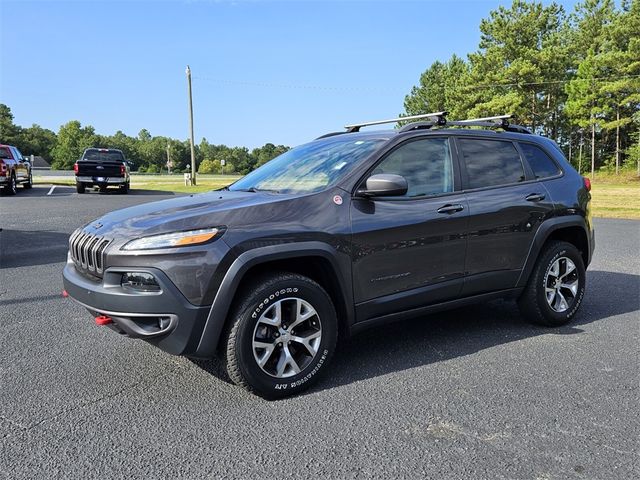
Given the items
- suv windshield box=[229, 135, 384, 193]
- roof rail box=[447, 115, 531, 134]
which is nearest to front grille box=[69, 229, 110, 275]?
suv windshield box=[229, 135, 384, 193]

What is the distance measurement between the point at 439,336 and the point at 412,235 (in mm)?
1188

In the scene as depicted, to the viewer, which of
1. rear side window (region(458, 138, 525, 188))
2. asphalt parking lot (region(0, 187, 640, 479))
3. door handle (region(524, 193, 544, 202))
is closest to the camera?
asphalt parking lot (region(0, 187, 640, 479))

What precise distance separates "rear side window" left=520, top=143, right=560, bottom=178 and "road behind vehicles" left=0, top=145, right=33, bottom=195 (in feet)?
63.9

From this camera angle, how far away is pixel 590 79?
4716 cm

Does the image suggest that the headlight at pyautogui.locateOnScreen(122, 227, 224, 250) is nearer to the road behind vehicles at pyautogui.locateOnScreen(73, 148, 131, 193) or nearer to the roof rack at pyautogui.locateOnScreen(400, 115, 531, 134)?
the roof rack at pyautogui.locateOnScreen(400, 115, 531, 134)

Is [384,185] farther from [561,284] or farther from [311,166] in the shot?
[561,284]

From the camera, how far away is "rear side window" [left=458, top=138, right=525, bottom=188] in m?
4.34

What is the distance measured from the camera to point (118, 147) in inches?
4385

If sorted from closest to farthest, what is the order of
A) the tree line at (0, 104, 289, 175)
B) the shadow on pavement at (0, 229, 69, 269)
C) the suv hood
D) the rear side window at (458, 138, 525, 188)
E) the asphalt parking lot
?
the asphalt parking lot
the suv hood
the rear side window at (458, 138, 525, 188)
the shadow on pavement at (0, 229, 69, 269)
the tree line at (0, 104, 289, 175)

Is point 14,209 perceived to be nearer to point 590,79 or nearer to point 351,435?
point 351,435

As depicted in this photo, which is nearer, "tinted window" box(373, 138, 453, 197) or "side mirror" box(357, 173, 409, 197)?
"side mirror" box(357, 173, 409, 197)

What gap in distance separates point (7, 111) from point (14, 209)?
333 ft

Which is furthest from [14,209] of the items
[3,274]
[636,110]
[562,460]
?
[636,110]

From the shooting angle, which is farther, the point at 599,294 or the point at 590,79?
the point at 590,79
